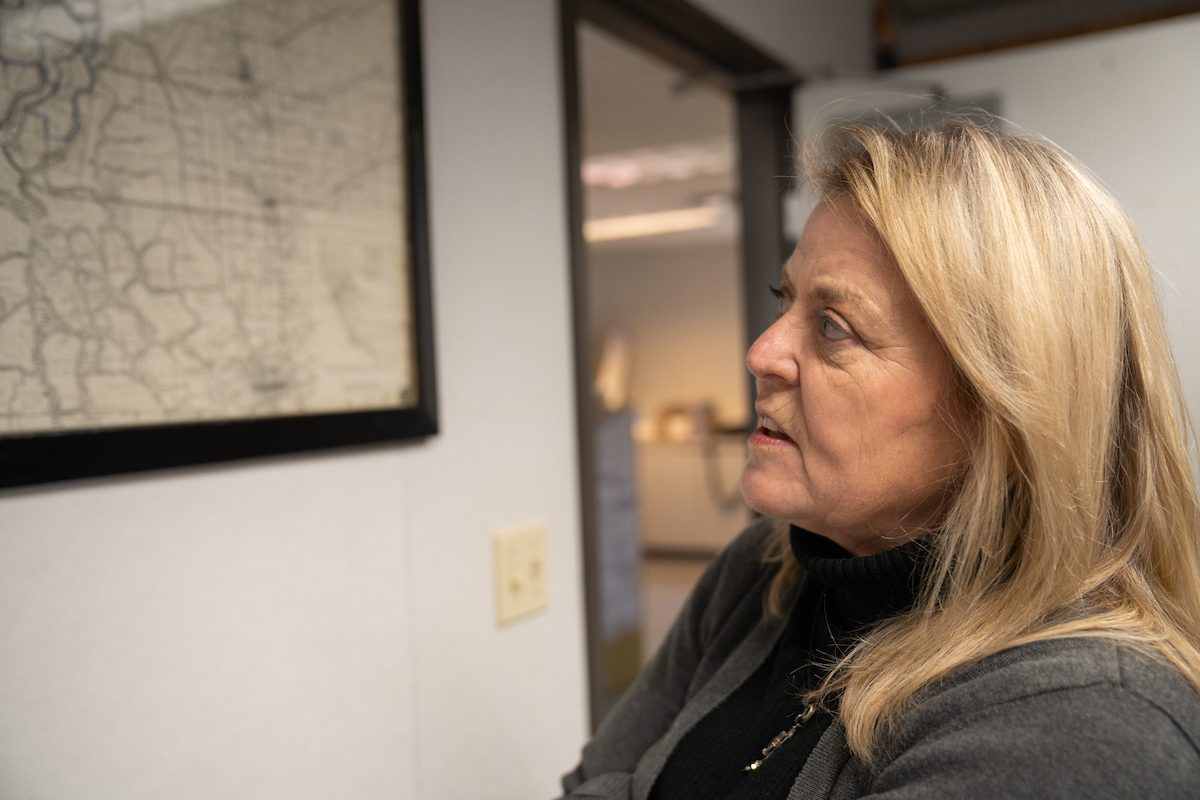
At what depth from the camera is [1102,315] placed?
2.43 ft

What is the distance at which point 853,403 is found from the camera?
0.80 meters

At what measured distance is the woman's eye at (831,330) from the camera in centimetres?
82

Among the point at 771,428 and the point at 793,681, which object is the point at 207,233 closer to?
the point at 771,428

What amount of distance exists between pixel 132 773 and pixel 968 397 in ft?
3.03

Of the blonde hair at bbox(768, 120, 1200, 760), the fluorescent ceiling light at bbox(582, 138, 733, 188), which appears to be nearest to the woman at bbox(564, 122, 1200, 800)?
the blonde hair at bbox(768, 120, 1200, 760)

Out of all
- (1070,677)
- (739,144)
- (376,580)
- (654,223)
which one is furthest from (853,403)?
(654,223)

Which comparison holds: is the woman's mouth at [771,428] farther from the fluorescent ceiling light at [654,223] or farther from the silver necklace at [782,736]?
the fluorescent ceiling light at [654,223]

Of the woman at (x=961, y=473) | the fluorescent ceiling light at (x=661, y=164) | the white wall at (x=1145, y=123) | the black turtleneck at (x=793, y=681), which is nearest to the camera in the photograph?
the woman at (x=961, y=473)

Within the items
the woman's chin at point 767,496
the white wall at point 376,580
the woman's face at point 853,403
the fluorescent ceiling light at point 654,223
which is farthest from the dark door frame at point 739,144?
the fluorescent ceiling light at point 654,223

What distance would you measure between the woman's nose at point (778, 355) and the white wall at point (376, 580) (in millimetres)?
531

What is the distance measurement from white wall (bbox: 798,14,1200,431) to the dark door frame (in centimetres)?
37

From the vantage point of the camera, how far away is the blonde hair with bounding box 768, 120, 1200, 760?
0.72 m

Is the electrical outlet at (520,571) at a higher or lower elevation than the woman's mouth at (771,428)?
lower

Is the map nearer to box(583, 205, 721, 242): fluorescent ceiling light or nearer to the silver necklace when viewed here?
the silver necklace
